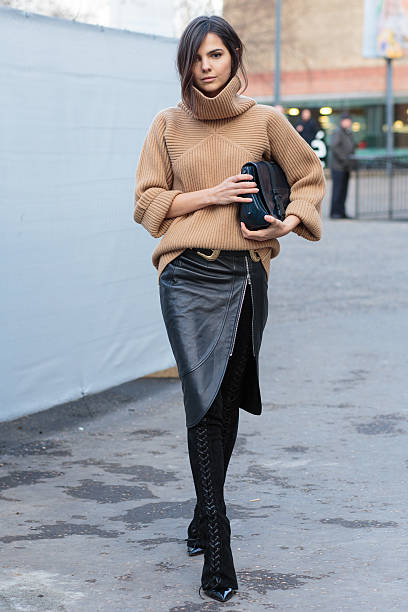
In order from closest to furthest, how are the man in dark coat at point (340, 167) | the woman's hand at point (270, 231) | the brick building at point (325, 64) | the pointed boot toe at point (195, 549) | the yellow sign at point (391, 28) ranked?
the woman's hand at point (270, 231) < the pointed boot toe at point (195, 549) < the man in dark coat at point (340, 167) < the yellow sign at point (391, 28) < the brick building at point (325, 64)

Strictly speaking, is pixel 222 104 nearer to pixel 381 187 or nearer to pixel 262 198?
pixel 262 198

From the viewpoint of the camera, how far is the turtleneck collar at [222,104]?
12.4 feet

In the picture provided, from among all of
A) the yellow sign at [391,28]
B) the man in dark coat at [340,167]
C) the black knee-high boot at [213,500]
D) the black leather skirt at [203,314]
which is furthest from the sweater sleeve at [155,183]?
the yellow sign at [391,28]

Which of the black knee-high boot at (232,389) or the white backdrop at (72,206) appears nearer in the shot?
the black knee-high boot at (232,389)

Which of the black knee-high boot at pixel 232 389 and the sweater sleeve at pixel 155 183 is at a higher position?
the sweater sleeve at pixel 155 183

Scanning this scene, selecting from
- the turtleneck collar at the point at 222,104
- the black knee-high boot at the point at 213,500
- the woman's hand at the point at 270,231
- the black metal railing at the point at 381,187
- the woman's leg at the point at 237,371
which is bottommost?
the black metal railing at the point at 381,187

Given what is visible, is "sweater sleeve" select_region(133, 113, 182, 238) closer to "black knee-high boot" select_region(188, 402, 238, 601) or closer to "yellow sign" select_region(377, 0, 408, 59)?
"black knee-high boot" select_region(188, 402, 238, 601)

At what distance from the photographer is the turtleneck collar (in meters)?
3.78

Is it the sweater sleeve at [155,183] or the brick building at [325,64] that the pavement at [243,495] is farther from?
the brick building at [325,64]

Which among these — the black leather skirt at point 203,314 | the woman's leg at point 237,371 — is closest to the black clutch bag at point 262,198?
the black leather skirt at point 203,314

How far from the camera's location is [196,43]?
3713 mm

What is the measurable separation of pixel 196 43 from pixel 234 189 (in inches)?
19.9

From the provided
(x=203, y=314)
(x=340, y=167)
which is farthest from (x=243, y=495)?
(x=340, y=167)

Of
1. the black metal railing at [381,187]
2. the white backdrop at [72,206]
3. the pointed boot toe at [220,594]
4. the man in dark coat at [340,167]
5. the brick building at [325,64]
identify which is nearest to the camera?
the pointed boot toe at [220,594]
